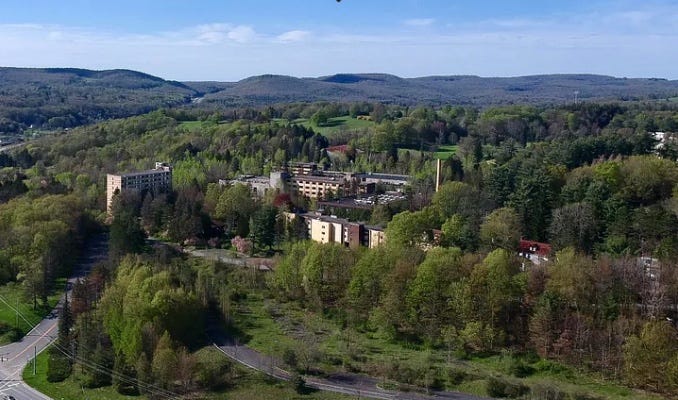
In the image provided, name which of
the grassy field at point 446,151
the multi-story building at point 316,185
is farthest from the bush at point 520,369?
the grassy field at point 446,151

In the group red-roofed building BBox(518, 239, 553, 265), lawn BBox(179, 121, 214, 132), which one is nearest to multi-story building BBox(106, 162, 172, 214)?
lawn BBox(179, 121, 214, 132)

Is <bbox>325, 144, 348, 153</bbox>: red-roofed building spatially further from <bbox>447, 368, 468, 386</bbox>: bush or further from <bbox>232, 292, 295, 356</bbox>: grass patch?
<bbox>447, 368, 468, 386</bbox>: bush

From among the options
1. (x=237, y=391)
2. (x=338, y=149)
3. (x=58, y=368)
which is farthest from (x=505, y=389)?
(x=338, y=149)

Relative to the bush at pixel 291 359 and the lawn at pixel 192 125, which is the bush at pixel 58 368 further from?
the lawn at pixel 192 125

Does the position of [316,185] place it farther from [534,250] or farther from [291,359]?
[291,359]

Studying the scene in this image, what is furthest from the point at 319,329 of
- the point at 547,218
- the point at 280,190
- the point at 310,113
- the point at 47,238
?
the point at 310,113

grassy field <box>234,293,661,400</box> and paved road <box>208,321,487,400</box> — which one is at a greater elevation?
grassy field <box>234,293,661,400</box>
